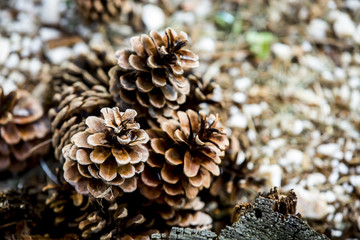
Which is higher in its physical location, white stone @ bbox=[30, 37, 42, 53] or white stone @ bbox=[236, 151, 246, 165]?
white stone @ bbox=[236, 151, 246, 165]

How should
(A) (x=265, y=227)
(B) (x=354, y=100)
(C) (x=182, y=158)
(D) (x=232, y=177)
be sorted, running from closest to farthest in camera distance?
1. (A) (x=265, y=227)
2. (C) (x=182, y=158)
3. (D) (x=232, y=177)
4. (B) (x=354, y=100)

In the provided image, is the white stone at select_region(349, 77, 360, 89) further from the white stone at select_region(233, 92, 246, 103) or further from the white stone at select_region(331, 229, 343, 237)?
the white stone at select_region(331, 229, 343, 237)

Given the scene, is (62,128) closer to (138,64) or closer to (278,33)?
(138,64)

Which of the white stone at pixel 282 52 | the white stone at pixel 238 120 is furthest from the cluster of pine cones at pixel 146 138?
the white stone at pixel 282 52

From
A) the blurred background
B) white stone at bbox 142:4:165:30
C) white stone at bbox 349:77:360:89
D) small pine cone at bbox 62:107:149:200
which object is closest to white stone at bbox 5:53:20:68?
the blurred background

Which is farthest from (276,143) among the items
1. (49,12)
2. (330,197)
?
(49,12)

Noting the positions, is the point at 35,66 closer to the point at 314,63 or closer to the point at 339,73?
the point at 314,63

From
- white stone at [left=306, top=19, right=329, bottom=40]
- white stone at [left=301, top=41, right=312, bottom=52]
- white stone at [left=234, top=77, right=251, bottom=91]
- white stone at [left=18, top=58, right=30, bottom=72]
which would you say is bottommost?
white stone at [left=18, top=58, right=30, bottom=72]
